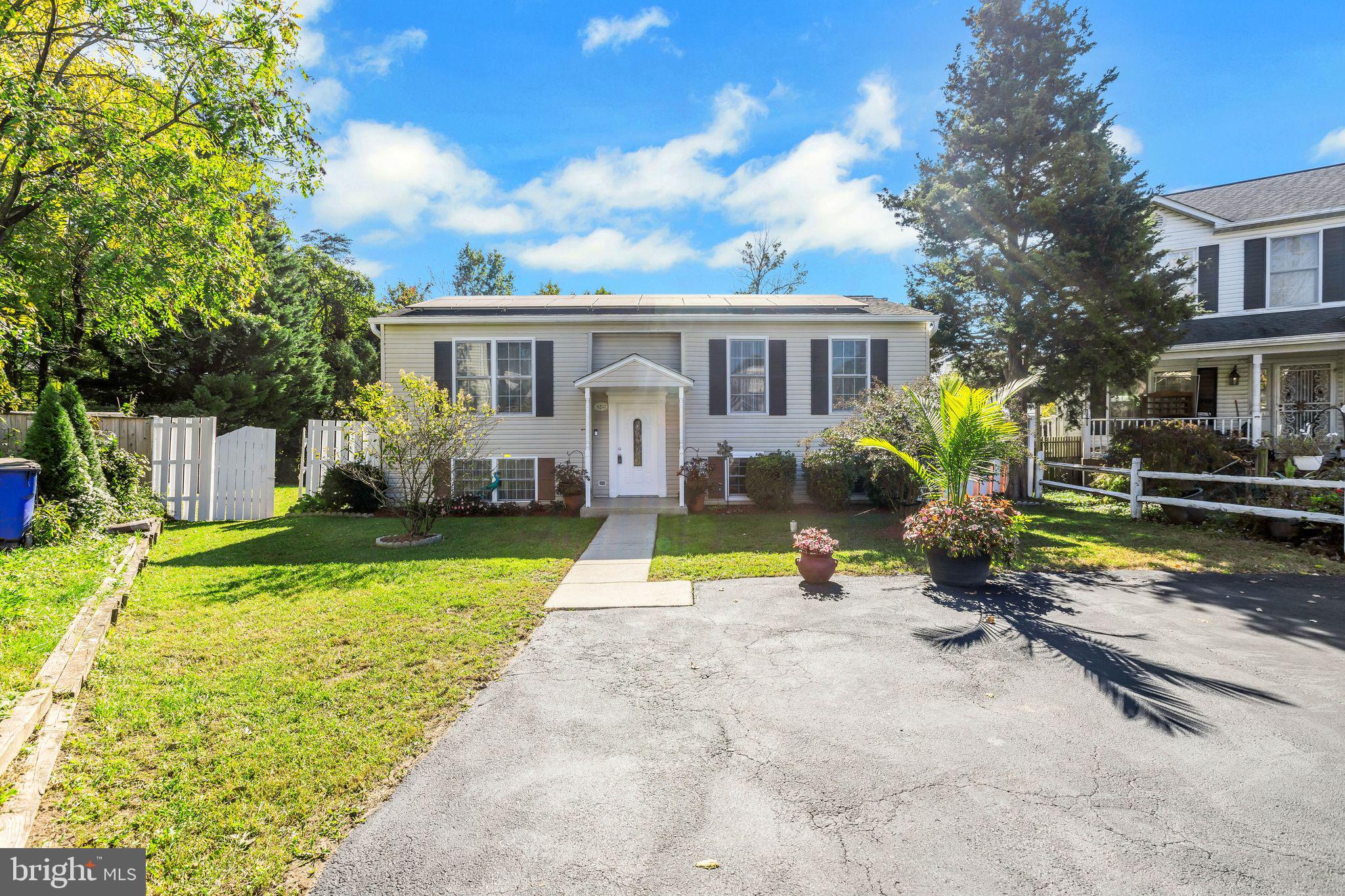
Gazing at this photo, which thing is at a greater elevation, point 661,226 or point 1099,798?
point 661,226

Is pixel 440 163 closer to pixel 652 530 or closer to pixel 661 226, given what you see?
pixel 661 226

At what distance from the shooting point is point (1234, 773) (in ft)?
8.76

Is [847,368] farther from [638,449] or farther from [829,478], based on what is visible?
[638,449]

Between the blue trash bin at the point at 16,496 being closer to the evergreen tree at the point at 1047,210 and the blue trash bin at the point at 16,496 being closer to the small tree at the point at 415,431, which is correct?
the small tree at the point at 415,431

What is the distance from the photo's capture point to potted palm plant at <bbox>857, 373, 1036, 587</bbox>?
5.91 meters

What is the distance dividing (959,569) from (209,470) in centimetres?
1288

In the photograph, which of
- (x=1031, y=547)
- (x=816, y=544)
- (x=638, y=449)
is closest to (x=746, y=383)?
(x=638, y=449)

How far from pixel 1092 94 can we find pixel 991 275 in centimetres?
388

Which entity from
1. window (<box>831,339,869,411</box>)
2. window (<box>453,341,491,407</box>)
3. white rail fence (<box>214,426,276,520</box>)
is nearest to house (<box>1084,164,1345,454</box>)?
window (<box>831,339,869,411</box>)

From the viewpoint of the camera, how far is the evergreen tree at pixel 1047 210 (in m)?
11.0

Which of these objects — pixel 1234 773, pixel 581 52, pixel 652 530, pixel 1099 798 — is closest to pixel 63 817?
pixel 1099 798

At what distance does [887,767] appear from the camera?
276 centimetres

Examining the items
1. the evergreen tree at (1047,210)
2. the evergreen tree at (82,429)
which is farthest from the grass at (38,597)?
the evergreen tree at (1047,210)

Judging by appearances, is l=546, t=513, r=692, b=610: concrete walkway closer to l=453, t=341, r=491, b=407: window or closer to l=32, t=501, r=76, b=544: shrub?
l=453, t=341, r=491, b=407: window
